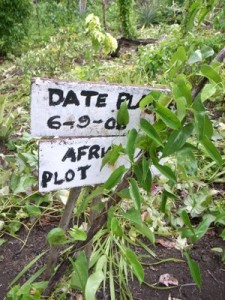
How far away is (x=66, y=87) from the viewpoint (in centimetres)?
85

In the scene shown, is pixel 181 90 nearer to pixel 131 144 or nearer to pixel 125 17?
pixel 131 144

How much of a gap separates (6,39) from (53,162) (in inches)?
202

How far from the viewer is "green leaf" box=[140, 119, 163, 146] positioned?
0.74 meters

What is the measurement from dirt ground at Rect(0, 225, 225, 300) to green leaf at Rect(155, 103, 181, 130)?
96cm

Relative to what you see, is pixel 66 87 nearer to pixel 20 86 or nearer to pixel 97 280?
pixel 97 280

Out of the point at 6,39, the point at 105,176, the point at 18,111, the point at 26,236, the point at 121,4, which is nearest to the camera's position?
the point at 105,176

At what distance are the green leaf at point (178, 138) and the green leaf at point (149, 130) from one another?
0.07 feet

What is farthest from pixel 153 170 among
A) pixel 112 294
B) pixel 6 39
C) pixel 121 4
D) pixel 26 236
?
pixel 121 4

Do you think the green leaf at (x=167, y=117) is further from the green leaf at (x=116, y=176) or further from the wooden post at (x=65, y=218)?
the wooden post at (x=65, y=218)

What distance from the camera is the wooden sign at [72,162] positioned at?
897mm

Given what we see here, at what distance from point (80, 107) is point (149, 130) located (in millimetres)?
221

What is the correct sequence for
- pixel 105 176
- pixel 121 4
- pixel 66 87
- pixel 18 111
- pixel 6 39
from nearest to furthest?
pixel 66 87 → pixel 105 176 → pixel 18 111 → pixel 6 39 → pixel 121 4

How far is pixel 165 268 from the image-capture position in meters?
1.58

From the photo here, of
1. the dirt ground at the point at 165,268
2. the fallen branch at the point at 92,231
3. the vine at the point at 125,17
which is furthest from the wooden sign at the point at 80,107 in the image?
the vine at the point at 125,17
